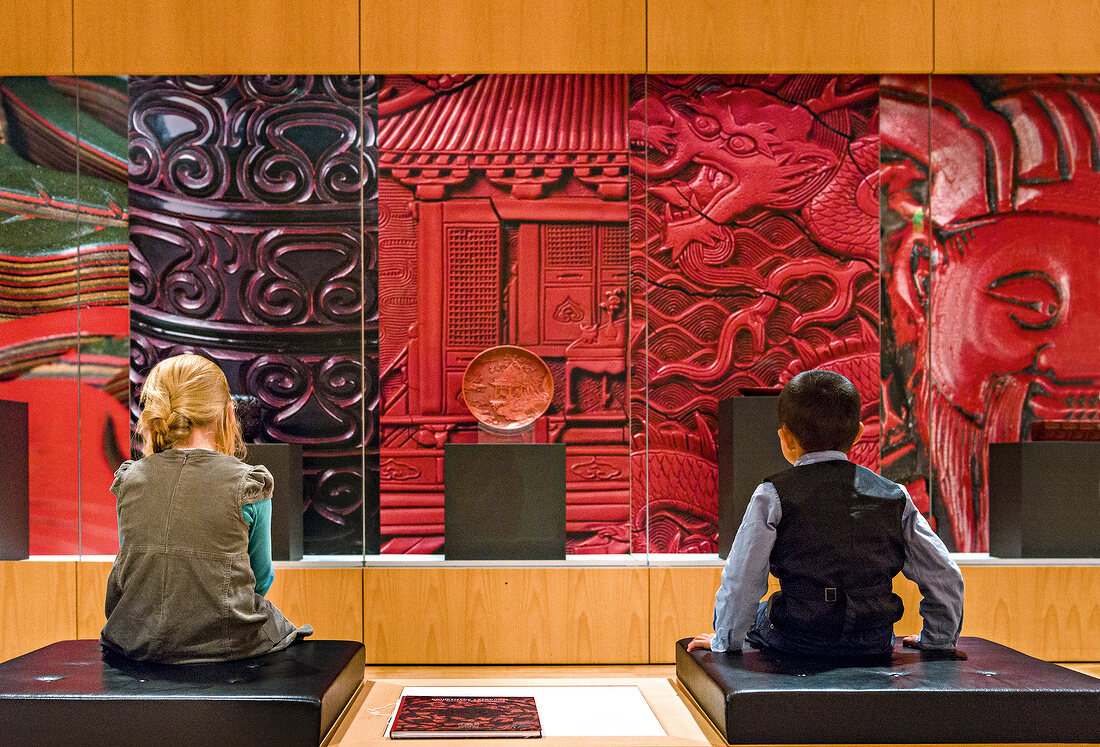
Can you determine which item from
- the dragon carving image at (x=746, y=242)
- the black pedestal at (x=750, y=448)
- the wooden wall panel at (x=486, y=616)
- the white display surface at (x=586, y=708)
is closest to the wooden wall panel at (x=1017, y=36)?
the dragon carving image at (x=746, y=242)

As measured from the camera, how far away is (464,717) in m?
2.26

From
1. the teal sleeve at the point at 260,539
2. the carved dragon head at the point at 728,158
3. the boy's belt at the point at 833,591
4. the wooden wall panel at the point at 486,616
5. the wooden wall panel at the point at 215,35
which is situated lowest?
the wooden wall panel at the point at 486,616

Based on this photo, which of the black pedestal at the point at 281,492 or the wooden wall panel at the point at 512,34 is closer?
the black pedestal at the point at 281,492

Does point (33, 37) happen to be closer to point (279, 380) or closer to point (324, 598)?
point (279, 380)

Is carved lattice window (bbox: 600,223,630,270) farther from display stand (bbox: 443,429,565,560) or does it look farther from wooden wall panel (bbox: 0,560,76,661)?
wooden wall panel (bbox: 0,560,76,661)

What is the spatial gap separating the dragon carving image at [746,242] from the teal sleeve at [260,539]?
1888mm

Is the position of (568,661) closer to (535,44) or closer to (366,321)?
(366,321)

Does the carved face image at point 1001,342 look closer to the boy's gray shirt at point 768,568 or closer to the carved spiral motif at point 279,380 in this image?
the boy's gray shirt at point 768,568

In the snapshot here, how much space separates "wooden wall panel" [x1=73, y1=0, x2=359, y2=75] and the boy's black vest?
2.69 m

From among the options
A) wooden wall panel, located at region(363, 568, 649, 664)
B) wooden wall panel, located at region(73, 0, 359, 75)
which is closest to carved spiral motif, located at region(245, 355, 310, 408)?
wooden wall panel, located at region(363, 568, 649, 664)

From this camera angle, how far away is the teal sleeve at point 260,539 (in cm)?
228

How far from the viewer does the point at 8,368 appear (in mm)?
3785

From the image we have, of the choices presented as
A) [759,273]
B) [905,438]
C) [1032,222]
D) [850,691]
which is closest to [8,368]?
[759,273]

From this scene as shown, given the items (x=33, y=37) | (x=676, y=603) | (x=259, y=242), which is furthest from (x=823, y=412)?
(x=33, y=37)
